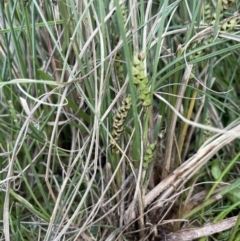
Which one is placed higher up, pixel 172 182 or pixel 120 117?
pixel 120 117

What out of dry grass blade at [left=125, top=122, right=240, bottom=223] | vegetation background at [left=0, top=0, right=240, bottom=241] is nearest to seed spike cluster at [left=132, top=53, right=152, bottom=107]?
vegetation background at [left=0, top=0, right=240, bottom=241]

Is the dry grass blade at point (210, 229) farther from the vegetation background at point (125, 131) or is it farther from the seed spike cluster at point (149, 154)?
the seed spike cluster at point (149, 154)

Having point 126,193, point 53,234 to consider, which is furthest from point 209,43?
point 53,234

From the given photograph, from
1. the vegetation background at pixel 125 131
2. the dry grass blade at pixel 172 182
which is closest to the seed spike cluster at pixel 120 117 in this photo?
the vegetation background at pixel 125 131

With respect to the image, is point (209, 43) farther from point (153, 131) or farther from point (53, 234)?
point (53, 234)

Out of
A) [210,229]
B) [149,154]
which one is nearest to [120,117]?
[149,154]

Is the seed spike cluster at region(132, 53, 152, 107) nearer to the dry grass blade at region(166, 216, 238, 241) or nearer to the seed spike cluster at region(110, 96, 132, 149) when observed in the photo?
the seed spike cluster at region(110, 96, 132, 149)

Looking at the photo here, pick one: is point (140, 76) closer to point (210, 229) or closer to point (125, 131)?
point (125, 131)

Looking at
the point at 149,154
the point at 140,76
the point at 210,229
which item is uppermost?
the point at 140,76
